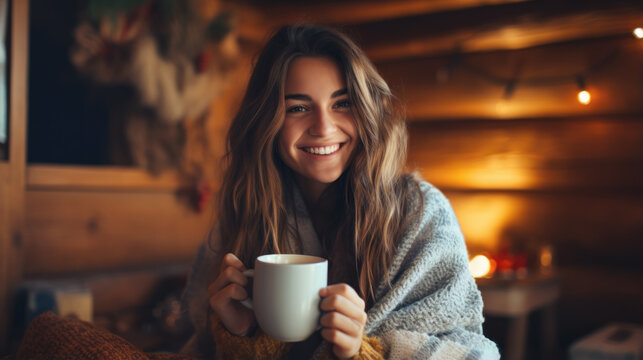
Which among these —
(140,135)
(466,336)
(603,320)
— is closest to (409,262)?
(466,336)

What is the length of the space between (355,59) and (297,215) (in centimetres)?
37

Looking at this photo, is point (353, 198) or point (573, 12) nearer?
point (353, 198)

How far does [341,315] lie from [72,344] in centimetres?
43

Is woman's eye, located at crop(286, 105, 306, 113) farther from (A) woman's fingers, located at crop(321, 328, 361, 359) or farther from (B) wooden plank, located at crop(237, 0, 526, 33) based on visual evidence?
(B) wooden plank, located at crop(237, 0, 526, 33)

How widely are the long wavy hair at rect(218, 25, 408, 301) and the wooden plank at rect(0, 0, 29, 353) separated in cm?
89

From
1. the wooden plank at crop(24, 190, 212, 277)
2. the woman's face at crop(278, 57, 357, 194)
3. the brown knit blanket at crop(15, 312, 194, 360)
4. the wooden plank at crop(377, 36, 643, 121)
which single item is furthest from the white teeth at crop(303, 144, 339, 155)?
the wooden plank at crop(377, 36, 643, 121)

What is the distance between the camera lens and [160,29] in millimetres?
1979

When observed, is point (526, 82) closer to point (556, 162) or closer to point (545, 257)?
point (556, 162)

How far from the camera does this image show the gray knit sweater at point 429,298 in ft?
2.89

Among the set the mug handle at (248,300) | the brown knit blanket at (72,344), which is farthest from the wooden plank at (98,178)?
the mug handle at (248,300)

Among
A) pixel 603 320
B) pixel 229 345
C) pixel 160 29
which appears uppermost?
pixel 160 29

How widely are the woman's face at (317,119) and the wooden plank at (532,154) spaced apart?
58.7 inches

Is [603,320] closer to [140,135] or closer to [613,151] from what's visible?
[613,151]

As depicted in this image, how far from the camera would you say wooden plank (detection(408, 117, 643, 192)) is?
82.6 inches
